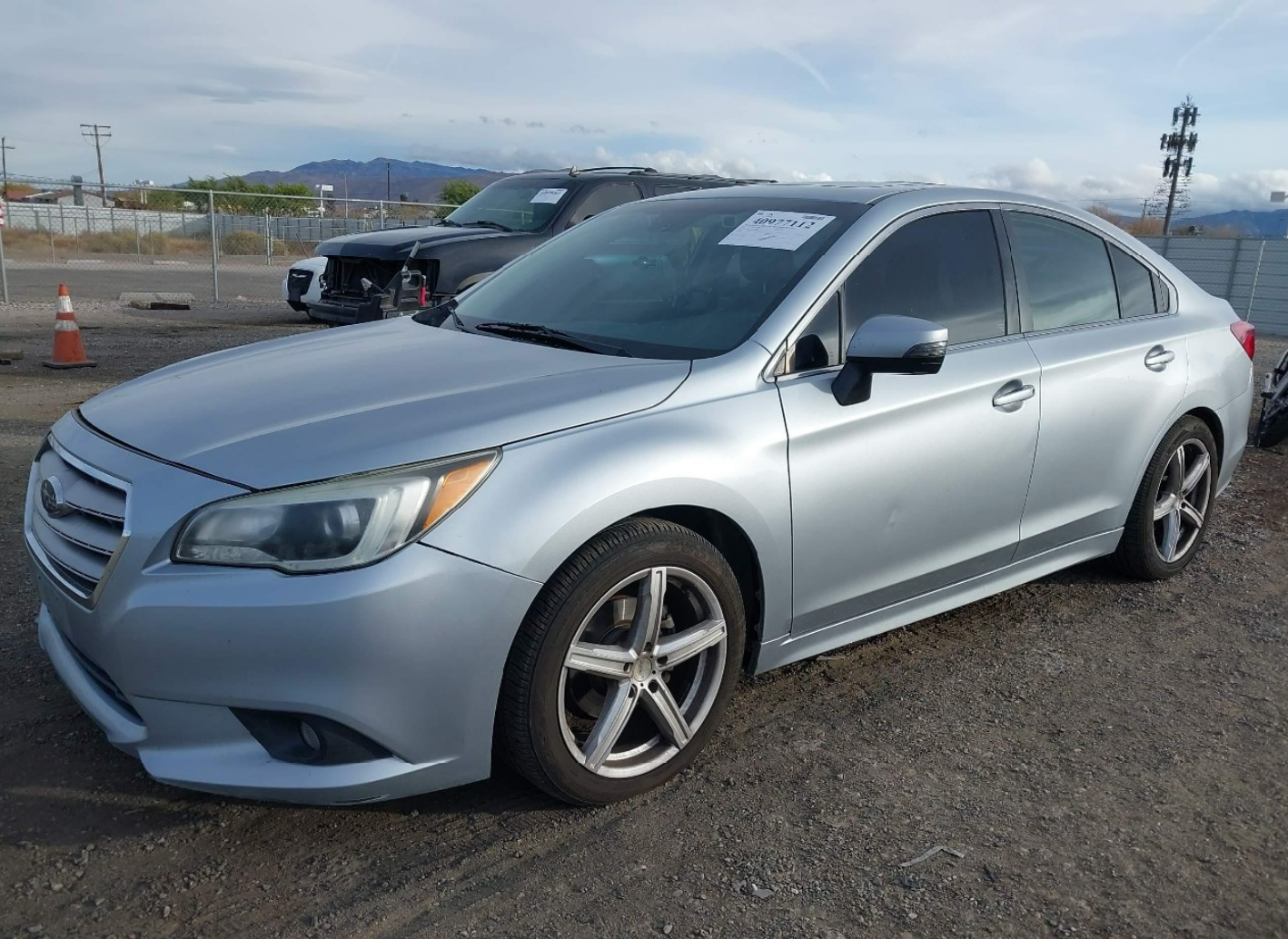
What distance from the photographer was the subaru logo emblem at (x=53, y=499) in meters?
2.72

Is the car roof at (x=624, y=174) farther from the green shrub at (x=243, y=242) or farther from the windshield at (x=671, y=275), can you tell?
the green shrub at (x=243, y=242)

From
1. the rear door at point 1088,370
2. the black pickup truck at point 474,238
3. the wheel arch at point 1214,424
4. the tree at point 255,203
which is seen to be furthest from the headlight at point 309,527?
the tree at point 255,203

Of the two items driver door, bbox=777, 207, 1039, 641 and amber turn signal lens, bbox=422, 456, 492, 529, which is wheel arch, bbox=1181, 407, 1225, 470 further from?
amber turn signal lens, bbox=422, 456, 492, 529

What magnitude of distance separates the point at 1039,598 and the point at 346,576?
127 inches

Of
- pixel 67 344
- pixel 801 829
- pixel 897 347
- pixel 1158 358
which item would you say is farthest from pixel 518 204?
pixel 801 829

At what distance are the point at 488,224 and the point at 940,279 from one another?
6972mm

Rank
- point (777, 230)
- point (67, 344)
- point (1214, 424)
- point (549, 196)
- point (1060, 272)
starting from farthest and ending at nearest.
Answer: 1. point (549, 196)
2. point (67, 344)
3. point (1214, 424)
4. point (1060, 272)
5. point (777, 230)

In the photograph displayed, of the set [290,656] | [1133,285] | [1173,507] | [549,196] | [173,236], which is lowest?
[173,236]

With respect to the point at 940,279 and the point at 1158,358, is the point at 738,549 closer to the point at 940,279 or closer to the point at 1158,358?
the point at 940,279

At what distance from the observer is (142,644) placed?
2.41 meters

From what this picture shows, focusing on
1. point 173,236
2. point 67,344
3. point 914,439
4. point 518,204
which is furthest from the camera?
point 173,236

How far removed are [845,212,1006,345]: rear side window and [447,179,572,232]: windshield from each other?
642 centimetres

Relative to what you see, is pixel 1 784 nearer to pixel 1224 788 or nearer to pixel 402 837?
pixel 402 837

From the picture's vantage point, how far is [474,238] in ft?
30.5
